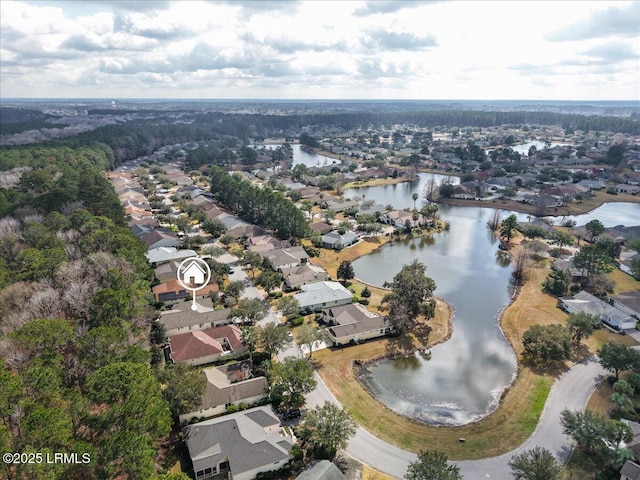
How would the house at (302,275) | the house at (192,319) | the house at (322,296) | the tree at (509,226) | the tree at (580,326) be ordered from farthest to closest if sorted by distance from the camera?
the tree at (509,226) < the house at (302,275) < the house at (322,296) < the house at (192,319) < the tree at (580,326)

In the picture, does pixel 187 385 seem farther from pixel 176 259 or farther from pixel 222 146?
pixel 222 146

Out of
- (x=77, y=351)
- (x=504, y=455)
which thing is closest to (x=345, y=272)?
(x=504, y=455)

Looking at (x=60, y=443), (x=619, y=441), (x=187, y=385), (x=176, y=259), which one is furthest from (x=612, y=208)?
(x=60, y=443)

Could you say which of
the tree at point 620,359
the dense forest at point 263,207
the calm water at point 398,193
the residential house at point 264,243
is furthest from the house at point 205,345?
the calm water at point 398,193

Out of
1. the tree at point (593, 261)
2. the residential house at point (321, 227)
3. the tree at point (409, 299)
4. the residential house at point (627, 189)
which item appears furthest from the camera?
the residential house at point (627, 189)

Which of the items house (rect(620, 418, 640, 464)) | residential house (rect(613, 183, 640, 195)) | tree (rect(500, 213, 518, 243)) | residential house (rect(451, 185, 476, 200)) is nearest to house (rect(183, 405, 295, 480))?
house (rect(620, 418, 640, 464))

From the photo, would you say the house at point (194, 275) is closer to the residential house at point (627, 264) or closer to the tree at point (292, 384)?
the tree at point (292, 384)
